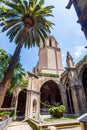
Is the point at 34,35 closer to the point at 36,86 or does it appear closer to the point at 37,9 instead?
the point at 37,9

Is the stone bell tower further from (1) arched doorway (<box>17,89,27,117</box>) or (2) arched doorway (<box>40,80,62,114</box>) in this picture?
(1) arched doorway (<box>17,89,27,117</box>)

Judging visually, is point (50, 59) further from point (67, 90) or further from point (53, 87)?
point (67, 90)

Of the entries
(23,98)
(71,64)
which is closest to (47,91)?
(23,98)

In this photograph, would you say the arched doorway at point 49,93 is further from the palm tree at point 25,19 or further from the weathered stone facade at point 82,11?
the weathered stone facade at point 82,11

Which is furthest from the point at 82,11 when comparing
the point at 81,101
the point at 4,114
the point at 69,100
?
the point at 69,100

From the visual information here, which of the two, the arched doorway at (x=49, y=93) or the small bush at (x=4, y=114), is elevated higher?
the arched doorway at (x=49, y=93)

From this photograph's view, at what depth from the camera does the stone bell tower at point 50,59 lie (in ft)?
113

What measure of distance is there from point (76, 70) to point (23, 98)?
1643 centimetres

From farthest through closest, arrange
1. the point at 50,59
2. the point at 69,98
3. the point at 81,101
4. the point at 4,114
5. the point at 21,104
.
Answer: the point at 50,59 < the point at 21,104 < the point at 69,98 < the point at 81,101 < the point at 4,114

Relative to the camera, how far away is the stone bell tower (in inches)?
1361

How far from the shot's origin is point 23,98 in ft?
99.1

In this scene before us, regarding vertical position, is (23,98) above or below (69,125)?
above

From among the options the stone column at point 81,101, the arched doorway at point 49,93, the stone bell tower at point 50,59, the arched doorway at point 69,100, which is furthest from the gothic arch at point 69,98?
the stone bell tower at point 50,59

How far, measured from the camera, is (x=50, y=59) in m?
36.3
